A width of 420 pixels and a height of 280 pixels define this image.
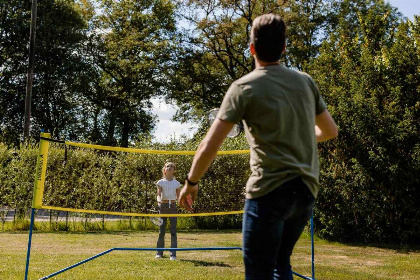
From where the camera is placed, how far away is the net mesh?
7752mm

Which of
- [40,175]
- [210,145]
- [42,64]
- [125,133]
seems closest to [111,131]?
[125,133]

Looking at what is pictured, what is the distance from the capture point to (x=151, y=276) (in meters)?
7.37

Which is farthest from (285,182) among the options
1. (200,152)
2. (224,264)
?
(224,264)

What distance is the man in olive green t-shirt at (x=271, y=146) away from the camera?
240cm

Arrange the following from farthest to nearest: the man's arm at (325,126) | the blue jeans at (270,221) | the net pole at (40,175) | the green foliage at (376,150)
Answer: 1. the green foliage at (376,150)
2. the net pole at (40,175)
3. the man's arm at (325,126)
4. the blue jeans at (270,221)

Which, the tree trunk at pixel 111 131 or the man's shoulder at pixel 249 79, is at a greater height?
the tree trunk at pixel 111 131

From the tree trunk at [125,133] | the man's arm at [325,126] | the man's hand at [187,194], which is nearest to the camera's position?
the man's hand at [187,194]

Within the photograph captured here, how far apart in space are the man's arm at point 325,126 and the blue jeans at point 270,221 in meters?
0.55

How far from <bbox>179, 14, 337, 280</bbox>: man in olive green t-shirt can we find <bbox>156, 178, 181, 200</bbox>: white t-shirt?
6.37 meters

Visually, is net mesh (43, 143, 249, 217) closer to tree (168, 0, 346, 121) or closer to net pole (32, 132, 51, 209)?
net pole (32, 132, 51, 209)

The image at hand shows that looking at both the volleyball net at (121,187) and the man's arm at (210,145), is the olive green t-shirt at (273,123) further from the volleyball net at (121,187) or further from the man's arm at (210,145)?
the volleyball net at (121,187)

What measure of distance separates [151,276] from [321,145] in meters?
6.41

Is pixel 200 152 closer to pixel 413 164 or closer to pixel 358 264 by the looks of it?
pixel 358 264

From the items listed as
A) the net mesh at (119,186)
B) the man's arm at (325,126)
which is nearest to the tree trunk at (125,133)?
the net mesh at (119,186)
